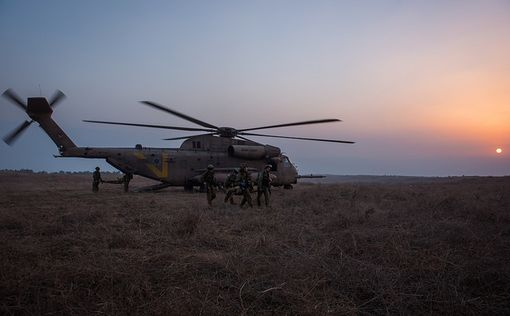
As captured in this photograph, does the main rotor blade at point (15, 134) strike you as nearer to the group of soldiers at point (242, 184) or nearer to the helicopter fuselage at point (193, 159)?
the helicopter fuselage at point (193, 159)

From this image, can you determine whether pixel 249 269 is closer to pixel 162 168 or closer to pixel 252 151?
pixel 162 168

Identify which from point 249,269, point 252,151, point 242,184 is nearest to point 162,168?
point 252,151

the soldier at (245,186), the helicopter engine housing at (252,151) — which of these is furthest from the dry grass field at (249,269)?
the helicopter engine housing at (252,151)

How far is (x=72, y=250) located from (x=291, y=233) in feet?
13.1

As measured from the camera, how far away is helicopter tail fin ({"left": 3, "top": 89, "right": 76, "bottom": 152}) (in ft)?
54.6

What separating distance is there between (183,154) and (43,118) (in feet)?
22.4

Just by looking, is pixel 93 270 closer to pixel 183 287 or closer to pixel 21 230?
pixel 183 287

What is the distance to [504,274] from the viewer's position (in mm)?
4715

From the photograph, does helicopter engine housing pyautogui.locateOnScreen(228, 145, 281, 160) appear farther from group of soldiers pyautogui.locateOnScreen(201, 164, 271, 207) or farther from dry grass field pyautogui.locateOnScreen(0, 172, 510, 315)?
dry grass field pyautogui.locateOnScreen(0, 172, 510, 315)

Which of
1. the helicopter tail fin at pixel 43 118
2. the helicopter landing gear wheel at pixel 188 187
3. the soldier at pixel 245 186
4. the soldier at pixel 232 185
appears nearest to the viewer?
the soldier at pixel 245 186

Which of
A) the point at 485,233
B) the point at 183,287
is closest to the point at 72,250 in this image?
the point at 183,287

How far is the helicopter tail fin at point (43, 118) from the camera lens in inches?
656

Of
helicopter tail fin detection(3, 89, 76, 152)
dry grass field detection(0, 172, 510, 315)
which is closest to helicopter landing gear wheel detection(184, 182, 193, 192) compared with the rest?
helicopter tail fin detection(3, 89, 76, 152)

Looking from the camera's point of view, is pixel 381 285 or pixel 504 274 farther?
pixel 504 274
